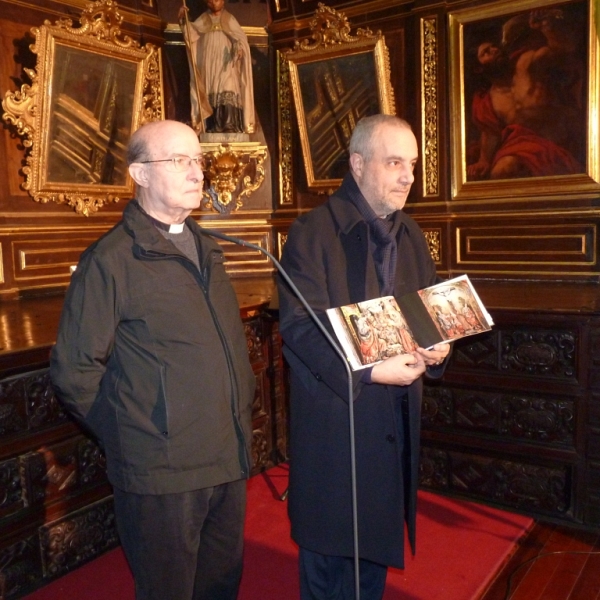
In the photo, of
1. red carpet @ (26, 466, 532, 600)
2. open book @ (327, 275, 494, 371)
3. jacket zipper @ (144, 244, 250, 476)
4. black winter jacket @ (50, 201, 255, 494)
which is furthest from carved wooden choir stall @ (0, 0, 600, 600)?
open book @ (327, 275, 494, 371)

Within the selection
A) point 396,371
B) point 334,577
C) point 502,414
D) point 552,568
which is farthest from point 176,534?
point 502,414

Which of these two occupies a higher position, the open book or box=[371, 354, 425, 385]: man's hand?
the open book

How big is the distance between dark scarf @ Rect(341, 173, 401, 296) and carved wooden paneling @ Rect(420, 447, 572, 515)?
1829 millimetres

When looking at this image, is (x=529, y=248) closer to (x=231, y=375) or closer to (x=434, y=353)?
(x=434, y=353)

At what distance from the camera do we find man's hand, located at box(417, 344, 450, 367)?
73.2 inches

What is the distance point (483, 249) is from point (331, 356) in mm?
2896

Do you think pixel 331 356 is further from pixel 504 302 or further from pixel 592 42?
pixel 592 42

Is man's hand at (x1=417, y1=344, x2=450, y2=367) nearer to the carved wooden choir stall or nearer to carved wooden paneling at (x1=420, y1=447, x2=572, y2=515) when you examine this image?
the carved wooden choir stall

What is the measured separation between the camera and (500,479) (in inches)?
134

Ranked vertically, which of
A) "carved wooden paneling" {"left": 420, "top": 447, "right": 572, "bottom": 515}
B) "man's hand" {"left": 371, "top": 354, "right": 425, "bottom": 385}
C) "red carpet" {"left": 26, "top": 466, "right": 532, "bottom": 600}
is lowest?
"red carpet" {"left": 26, "top": 466, "right": 532, "bottom": 600}

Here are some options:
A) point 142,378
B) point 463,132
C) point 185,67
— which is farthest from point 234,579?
point 185,67

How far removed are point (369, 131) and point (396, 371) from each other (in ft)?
2.36

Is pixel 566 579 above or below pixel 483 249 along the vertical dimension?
below

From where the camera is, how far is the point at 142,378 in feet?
5.58
